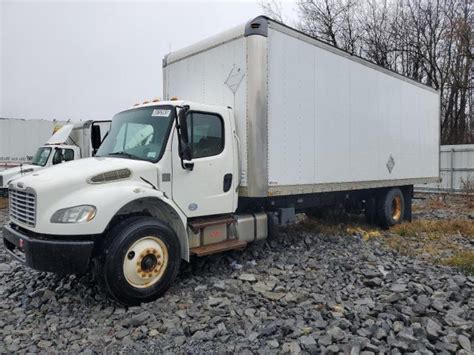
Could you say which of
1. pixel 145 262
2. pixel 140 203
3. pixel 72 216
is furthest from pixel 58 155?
pixel 145 262

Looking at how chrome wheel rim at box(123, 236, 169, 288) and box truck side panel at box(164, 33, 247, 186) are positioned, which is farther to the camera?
box truck side panel at box(164, 33, 247, 186)

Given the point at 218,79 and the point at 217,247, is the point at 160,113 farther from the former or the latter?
the point at 217,247

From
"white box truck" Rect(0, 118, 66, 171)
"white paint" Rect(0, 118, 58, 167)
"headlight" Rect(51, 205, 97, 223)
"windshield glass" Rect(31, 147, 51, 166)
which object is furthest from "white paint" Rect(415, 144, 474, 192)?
"white paint" Rect(0, 118, 58, 167)

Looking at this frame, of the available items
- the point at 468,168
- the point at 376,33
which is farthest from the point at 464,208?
the point at 376,33

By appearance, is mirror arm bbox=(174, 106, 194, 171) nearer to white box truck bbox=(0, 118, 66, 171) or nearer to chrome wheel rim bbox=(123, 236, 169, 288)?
chrome wheel rim bbox=(123, 236, 169, 288)

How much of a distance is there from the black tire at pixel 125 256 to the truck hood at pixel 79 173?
639 mm

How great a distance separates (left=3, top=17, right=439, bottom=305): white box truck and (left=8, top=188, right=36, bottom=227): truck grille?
3cm

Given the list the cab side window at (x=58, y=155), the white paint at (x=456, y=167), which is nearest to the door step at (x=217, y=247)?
the cab side window at (x=58, y=155)

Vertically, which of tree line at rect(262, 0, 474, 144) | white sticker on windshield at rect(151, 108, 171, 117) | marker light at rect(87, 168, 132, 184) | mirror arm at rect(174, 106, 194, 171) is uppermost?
tree line at rect(262, 0, 474, 144)

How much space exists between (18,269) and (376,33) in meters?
26.5

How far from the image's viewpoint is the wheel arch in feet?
16.4

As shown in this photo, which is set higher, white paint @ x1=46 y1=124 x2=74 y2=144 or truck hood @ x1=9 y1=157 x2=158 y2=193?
white paint @ x1=46 y1=124 x2=74 y2=144

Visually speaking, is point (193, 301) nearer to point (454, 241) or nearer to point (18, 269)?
point (18, 269)

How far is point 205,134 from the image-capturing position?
579 cm
